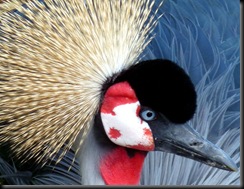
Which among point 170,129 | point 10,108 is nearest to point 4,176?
point 10,108

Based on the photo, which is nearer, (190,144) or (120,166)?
(190,144)

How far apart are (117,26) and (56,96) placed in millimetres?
253

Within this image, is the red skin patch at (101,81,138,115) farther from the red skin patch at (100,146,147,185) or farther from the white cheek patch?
the red skin patch at (100,146,147,185)

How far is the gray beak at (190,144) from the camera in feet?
5.50

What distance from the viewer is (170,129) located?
1683 millimetres

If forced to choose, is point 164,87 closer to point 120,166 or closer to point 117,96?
point 117,96

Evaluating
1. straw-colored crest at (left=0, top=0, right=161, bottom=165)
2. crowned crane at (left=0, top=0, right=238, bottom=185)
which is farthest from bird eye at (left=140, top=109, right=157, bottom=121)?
straw-colored crest at (left=0, top=0, right=161, bottom=165)

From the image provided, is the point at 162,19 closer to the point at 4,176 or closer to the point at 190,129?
the point at 190,129

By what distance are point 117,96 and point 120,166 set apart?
0.75 feet

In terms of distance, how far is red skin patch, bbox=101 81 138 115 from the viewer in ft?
5.43

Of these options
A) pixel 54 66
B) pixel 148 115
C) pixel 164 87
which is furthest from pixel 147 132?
pixel 54 66

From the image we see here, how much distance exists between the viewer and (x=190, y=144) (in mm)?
1678

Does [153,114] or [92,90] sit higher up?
[92,90]

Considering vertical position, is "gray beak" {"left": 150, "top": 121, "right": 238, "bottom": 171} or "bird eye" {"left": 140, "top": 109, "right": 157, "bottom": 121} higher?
"bird eye" {"left": 140, "top": 109, "right": 157, "bottom": 121}
